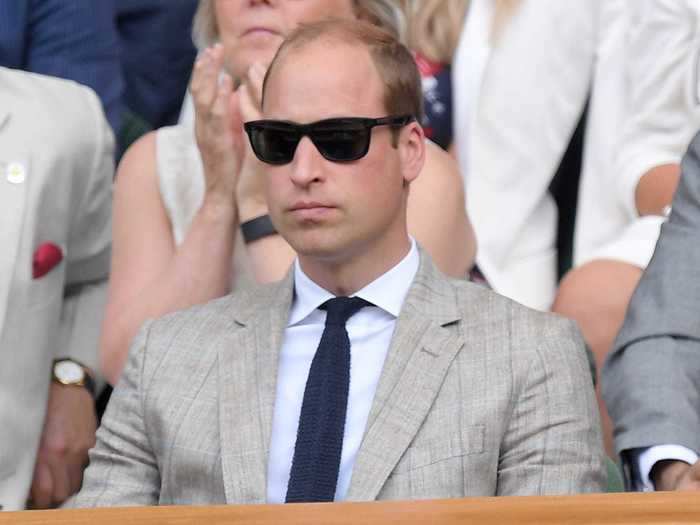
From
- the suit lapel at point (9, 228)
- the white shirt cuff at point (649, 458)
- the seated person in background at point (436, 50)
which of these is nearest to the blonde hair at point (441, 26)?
the seated person in background at point (436, 50)

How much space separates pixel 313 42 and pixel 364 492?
63cm

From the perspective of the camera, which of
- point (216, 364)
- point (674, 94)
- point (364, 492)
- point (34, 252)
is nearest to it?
point (364, 492)

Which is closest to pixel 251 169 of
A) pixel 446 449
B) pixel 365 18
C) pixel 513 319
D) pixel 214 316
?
pixel 365 18

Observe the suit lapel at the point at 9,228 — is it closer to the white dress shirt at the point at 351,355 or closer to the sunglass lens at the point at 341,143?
the white dress shirt at the point at 351,355

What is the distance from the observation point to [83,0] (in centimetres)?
350

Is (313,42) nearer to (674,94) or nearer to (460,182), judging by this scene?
(460,182)

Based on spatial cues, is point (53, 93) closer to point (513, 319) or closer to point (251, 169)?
point (251, 169)

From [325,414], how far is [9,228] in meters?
0.85

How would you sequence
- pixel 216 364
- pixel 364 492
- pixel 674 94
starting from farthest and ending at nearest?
pixel 674 94
pixel 216 364
pixel 364 492

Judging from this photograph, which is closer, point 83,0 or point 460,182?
point 460,182

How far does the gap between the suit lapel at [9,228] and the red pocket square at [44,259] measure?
0.12 feet

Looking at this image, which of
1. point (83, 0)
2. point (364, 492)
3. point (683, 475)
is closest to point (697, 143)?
point (683, 475)

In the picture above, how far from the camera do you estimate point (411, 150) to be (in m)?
Answer: 2.33

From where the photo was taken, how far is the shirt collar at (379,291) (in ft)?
7.51
